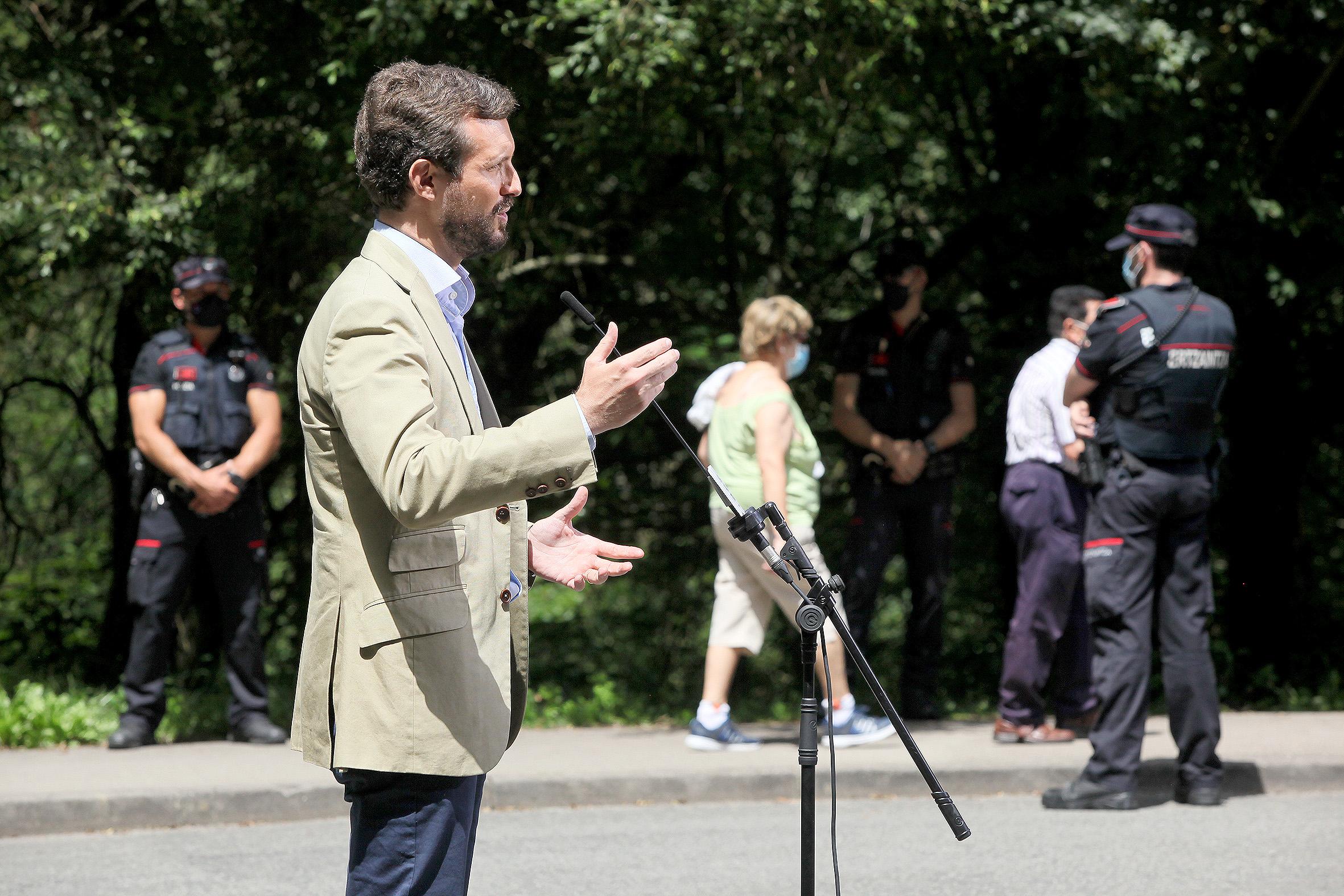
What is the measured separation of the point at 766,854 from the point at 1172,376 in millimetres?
2427

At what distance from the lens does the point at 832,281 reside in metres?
10.4

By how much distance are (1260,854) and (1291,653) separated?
5.28m

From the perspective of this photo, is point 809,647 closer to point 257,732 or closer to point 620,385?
point 620,385

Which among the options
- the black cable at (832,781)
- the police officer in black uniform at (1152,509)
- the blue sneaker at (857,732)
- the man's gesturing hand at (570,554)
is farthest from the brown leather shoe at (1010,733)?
the man's gesturing hand at (570,554)

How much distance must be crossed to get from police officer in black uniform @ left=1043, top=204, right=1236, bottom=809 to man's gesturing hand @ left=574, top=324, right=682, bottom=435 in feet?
13.2

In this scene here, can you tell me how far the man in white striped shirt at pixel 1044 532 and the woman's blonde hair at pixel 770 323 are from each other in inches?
48.8

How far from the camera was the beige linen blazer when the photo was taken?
2.44 metres

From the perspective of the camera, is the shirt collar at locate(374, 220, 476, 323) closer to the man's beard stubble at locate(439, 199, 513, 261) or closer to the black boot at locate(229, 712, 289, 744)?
the man's beard stubble at locate(439, 199, 513, 261)

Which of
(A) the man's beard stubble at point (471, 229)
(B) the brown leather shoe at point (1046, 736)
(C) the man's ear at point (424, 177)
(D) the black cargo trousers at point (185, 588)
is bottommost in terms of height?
(B) the brown leather shoe at point (1046, 736)

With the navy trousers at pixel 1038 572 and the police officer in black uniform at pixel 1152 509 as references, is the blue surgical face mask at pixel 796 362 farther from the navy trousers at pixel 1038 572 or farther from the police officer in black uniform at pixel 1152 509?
the police officer in black uniform at pixel 1152 509

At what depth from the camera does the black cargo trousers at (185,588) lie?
7438mm

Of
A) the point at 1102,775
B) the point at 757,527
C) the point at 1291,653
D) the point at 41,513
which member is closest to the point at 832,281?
the point at 1291,653

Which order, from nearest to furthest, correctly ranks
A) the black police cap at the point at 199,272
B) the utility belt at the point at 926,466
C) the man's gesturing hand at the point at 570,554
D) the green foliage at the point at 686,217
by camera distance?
the man's gesturing hand at the point at 570,554, the black police cap at the point at 199,272, the green foliage at the point at 686,217, the utility belt at the point at 926,466

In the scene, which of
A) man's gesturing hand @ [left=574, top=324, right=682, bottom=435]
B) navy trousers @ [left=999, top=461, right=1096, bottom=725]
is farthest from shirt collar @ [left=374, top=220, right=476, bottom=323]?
navy trousers @ [left=999, top=461, right=1096, bottom=725]
